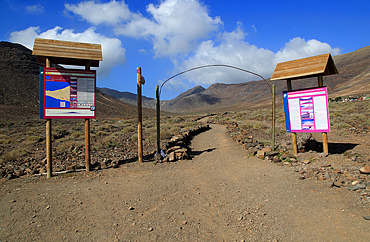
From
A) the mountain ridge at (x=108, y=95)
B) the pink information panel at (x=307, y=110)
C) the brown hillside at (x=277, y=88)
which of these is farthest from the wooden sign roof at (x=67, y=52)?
the brown hillside at (x=277, y=88)

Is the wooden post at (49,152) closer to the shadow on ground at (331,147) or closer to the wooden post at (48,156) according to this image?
the wooden post at (48,156)

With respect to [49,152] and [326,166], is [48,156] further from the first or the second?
[326,166]

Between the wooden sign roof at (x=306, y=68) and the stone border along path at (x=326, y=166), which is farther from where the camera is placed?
the wooden sign roof at (x=306, y=68)

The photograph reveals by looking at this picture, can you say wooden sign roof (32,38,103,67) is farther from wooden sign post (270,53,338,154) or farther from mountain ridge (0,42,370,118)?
wooden sign post (270,53,338,154)

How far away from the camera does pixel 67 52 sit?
25.2 ft

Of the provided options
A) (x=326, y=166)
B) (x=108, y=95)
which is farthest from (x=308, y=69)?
(x=108, y=95)

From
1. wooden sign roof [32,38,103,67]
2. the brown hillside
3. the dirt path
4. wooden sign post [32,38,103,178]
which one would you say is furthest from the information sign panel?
the brown hillside

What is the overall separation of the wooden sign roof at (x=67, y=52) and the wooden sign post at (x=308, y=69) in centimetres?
736

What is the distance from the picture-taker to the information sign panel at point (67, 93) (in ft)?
24.8

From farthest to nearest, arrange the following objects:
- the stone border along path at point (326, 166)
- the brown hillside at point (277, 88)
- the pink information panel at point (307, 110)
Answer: the brown hillside at point (277, 88) → the pink information panel at point (307, 110) → the stone border along path at point (326, 166)

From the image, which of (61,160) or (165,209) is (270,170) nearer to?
(165,209)

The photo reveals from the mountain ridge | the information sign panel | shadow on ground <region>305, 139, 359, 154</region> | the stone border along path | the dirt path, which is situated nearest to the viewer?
the dirt path

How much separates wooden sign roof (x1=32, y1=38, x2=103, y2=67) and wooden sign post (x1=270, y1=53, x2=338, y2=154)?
24.1 ft

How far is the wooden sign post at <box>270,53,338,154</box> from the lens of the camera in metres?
8.82
